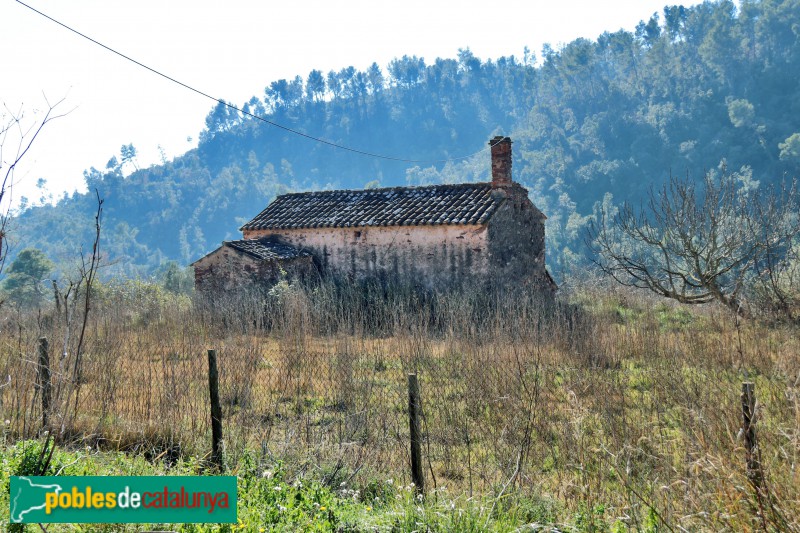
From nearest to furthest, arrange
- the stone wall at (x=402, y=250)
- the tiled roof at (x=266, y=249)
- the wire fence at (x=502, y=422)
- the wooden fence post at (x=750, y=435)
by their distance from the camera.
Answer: the wooden fence post at (x=750, y=435) → the wire fence at (x=502, y=422) → the stone wall at (x=402, y=250) → the tiled roof at (x=266, y=249)

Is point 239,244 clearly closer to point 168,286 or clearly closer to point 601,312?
point 601,312

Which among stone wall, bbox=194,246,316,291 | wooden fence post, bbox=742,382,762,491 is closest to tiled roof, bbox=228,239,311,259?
stone wall, bbox=194,246,316,291

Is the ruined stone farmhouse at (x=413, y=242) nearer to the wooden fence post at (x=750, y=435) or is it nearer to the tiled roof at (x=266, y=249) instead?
the tiled roof at (x=266, y=249)

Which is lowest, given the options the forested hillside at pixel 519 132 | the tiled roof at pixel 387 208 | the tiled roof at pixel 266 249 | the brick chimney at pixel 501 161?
the tiled roof at pixel 266 249

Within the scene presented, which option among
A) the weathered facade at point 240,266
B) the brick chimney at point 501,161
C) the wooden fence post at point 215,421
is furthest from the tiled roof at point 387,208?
the wooden fence post at point 215,421

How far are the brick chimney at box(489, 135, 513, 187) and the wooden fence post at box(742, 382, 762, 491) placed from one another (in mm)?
13970

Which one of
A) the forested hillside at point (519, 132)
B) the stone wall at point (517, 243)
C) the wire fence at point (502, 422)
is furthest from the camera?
the forested hillside at point (519, 132)

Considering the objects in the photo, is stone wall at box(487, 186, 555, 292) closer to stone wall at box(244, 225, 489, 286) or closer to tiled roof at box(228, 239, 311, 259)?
stone wall at box(244, 225, 489, 286)

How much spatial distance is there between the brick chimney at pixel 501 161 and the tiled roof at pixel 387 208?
0.33 m

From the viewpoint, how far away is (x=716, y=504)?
409cm

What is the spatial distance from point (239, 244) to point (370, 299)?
4081mm

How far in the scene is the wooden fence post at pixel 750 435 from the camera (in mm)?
4012

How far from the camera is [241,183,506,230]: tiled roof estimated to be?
688 inches

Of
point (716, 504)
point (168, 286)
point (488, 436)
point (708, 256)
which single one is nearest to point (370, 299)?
point (708, 256)
